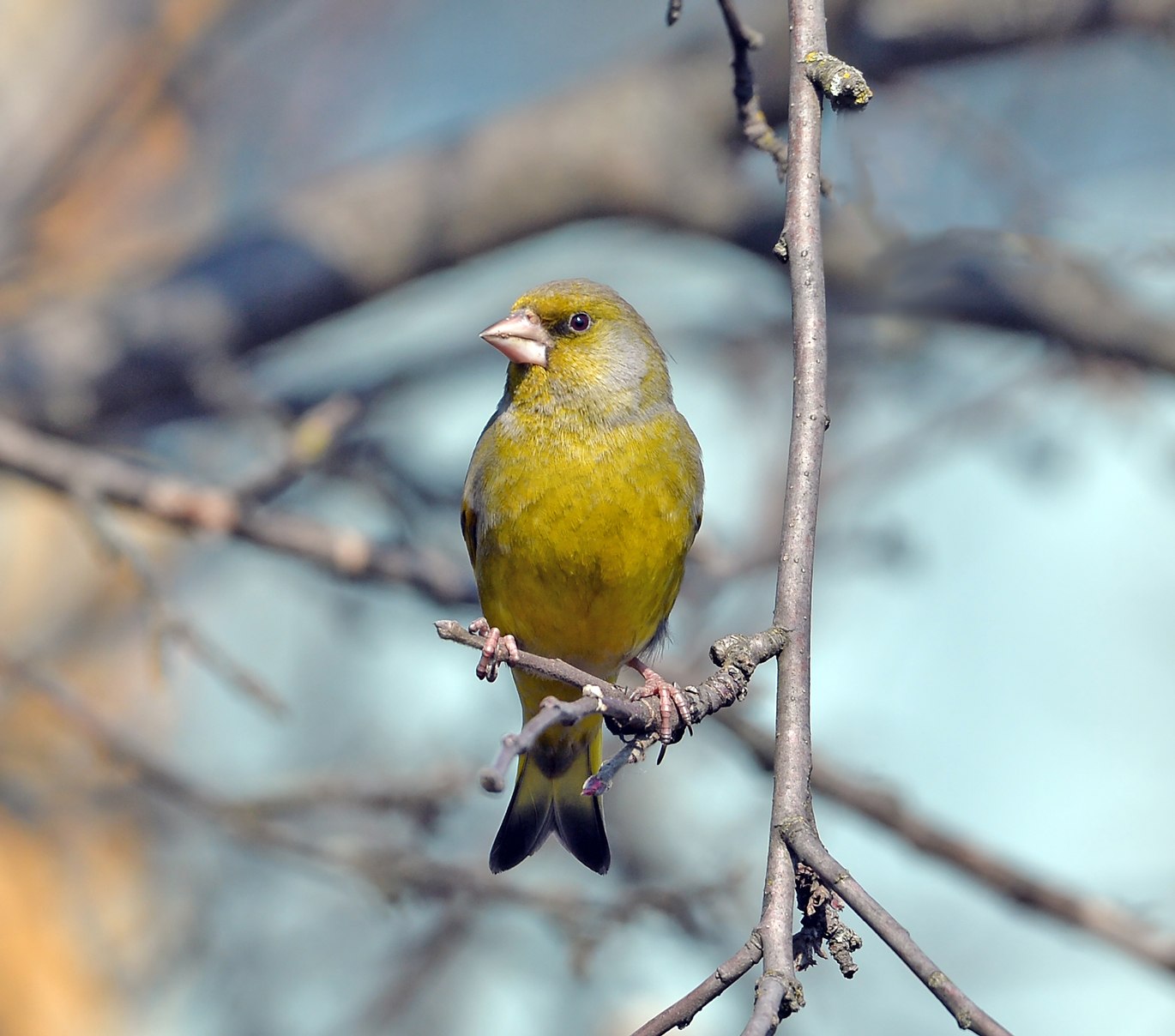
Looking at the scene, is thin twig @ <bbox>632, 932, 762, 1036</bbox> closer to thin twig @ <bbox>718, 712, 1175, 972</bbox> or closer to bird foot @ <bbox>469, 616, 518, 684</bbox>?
bird foot @ <bbox>469, 616, 518, 684</bbox>

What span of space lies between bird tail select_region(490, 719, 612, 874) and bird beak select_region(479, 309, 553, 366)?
4.15 feet

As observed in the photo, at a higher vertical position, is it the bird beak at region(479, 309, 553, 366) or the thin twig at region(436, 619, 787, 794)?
the thin twig at region(436, 619, 787, 794)

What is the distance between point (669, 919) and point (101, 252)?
28.2 ft

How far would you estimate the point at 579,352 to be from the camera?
14.0 feet

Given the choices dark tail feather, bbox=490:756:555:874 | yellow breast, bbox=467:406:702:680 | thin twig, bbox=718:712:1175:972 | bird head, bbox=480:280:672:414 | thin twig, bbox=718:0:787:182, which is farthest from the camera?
thin twig, bbox=718:712:1175:972

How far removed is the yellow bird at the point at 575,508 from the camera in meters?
3.84

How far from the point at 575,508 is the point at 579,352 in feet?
2.19

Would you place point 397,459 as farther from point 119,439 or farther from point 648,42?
point 648,42

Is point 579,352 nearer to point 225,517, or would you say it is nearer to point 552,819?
point 552,819

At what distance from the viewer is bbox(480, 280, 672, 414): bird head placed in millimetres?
4176

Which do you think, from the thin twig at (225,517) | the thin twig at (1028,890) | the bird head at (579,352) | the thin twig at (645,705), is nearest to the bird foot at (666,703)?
the thin twig at (645,705)

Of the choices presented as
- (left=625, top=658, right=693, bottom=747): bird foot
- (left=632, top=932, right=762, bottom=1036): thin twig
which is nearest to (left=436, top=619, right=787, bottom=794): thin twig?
(left=625, top=658, right=693, bottom=747): bird foot

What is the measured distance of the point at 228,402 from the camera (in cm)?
697

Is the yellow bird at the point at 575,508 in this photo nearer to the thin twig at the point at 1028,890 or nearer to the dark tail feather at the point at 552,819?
the dark tail feather at the point at 552,819
